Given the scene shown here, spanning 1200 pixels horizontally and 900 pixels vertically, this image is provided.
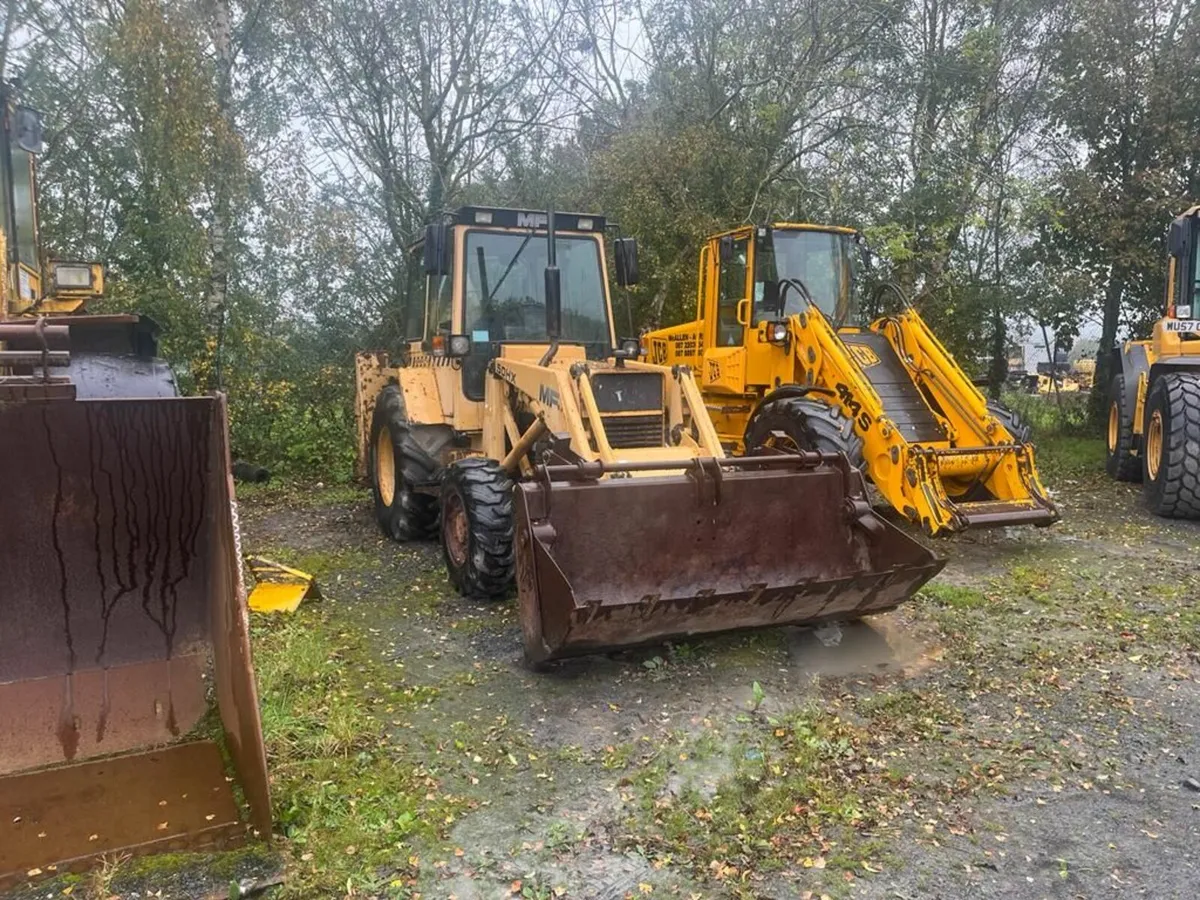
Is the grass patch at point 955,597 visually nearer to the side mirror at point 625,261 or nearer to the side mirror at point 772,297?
the side mirror at point 625,261

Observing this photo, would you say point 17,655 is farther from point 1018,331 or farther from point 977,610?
point 1018,331

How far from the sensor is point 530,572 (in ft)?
14.4

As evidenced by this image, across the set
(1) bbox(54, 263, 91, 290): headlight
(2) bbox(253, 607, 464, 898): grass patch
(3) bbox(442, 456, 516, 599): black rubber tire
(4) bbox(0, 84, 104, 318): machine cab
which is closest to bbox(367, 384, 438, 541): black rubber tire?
(3) bbox(442, 456, 516, 599): black rubber tire

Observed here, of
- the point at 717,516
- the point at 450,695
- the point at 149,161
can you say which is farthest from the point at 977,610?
the point at 149,161

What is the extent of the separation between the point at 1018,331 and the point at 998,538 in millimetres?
9966

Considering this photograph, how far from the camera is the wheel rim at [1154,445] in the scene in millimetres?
8773

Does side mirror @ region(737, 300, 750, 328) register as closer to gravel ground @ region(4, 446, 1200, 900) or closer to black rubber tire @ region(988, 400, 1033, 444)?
black rubber tire @ region(988, 400, 1033, 444)

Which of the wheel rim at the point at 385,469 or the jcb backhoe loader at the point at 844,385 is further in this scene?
the wheel rim at the point at 385,469

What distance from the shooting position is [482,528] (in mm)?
5441

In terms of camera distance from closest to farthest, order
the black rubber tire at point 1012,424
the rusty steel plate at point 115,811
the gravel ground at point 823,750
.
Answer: the rusty steel plate at point 115,811 → the gravel ground at point 823,750 → the black rubber tire at point 1012,424

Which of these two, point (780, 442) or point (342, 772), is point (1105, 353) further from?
point (342, 772)

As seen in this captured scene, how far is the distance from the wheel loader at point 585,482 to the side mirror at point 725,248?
1.96 meters

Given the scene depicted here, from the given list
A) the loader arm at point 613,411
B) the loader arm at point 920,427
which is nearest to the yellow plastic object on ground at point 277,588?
the loader arm at point 613,411

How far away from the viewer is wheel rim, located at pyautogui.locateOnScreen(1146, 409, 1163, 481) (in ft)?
28.8
